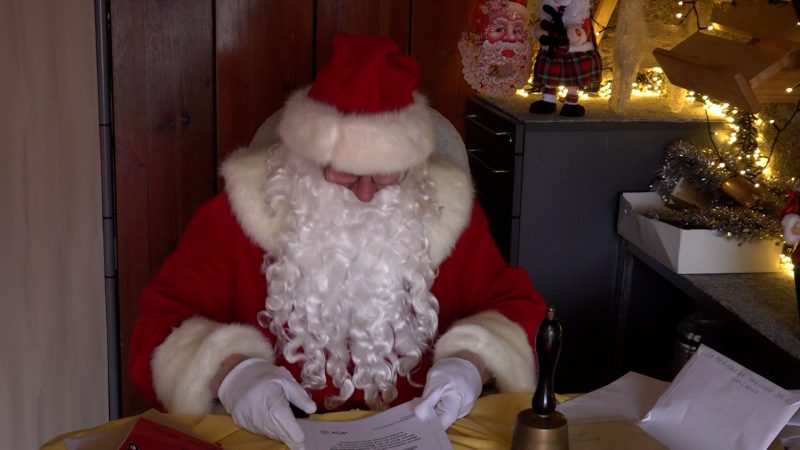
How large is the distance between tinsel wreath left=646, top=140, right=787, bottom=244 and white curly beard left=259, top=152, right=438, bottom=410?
991 millimetres

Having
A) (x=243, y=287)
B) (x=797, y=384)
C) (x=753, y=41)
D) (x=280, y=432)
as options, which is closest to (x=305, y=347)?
(x=243, y=287)

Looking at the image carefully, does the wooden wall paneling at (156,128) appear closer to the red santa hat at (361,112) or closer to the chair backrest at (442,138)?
the chair backrest at (442,138)

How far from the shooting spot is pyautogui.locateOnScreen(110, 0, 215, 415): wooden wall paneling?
8.95 ft

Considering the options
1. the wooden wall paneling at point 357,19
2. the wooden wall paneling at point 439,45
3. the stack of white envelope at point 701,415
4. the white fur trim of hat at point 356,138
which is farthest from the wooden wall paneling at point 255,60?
the stack of white envelope at point 701,415

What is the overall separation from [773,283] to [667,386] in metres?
0.97

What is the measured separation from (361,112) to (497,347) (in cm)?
54

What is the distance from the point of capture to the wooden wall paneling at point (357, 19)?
283cm

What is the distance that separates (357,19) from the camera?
286 cm

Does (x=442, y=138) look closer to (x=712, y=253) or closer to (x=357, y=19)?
(x=357, y=19)

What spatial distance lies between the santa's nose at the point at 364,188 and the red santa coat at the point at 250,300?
0.67 ft

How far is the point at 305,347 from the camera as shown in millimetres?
2025

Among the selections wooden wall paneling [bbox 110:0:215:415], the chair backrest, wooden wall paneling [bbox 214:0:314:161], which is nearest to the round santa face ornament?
wooden wall paneling [bbox 214:0:314:161]

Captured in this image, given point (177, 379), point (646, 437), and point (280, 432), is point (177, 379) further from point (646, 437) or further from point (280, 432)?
point (646, 437)

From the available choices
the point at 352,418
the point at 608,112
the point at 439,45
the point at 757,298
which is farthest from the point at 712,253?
the point at 352,418
